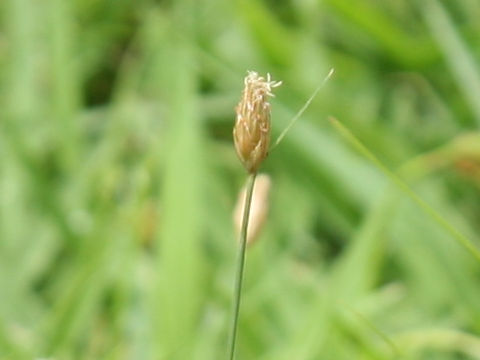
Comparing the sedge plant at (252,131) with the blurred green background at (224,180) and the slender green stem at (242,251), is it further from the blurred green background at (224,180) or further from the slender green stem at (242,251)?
the blurred green background at (224,180)

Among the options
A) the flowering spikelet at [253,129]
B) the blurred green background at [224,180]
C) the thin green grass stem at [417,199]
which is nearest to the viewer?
the flowering spikelet at [253,129]

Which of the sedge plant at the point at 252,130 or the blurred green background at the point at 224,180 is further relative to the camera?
the blurred green background at the point at 224,180

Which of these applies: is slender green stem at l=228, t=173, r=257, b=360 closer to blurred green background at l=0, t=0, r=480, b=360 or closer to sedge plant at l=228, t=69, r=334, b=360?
sedge plant at l=228, t=69, r=334, b=360

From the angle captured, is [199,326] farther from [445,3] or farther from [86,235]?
[445,3]

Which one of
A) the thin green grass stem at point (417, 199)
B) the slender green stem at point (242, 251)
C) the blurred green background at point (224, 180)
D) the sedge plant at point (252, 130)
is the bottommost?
the slender green stem at point (242, 251)

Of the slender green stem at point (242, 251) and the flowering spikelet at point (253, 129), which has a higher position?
the flowering spikelet at point (253, 129)

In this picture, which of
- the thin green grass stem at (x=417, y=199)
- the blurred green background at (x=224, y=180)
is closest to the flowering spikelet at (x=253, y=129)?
the thin green grass stem at (x=417, y=199)

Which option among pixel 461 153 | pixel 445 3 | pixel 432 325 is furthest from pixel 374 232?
pixel 445 3

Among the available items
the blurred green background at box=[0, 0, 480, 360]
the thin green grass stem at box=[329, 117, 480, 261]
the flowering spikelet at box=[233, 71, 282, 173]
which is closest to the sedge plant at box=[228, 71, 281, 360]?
the flowering spikelet at box=[233, 71, 282, 173]
